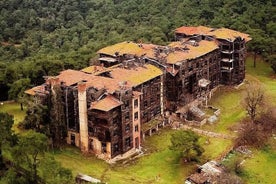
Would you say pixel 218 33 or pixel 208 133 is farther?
pixel 218 33

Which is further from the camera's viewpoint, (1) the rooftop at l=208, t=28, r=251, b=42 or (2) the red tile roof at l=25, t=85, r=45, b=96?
(1) the rooftop at l=208, t=28, r=251, b=42

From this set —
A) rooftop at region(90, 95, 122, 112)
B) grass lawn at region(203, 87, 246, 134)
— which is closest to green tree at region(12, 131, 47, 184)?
rooftop at region(90, 95, 122, 112)

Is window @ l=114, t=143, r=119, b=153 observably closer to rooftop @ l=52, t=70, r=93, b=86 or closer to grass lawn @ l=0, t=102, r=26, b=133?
rooftop @ l=52, t=70, r=93, b=86

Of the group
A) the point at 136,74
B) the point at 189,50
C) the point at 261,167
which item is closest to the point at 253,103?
the point at 261,167

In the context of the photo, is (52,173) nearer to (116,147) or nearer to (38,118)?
(38,118)

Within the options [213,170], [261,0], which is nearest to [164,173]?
[213,170]

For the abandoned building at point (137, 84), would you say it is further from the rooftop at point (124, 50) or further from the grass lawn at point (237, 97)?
the grass lawn at point (237, 97)
